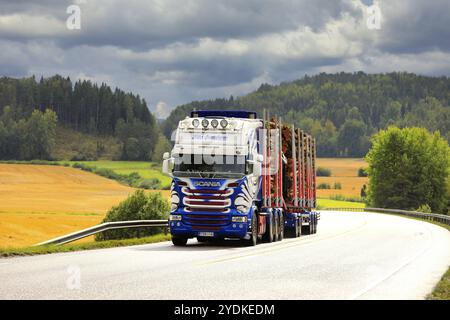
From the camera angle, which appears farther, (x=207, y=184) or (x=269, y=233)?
(x=269, y=233)

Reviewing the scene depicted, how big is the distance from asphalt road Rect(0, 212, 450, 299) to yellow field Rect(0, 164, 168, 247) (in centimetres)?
2088

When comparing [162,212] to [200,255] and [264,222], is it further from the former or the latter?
[200,255]

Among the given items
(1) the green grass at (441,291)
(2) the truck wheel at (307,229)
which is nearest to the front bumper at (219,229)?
(1) the green grass at (441,291)

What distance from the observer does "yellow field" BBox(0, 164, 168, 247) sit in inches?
2106

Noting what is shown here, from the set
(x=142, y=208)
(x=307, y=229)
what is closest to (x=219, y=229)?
(x=307, y=229)

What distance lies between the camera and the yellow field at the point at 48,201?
176ft

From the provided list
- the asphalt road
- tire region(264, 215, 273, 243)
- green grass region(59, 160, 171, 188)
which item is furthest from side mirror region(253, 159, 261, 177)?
green grass region(59, 160, 171, 188)

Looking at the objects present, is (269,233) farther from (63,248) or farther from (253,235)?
(63,248)

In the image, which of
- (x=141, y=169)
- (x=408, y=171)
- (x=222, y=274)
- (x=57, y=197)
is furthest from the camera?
(x=141, y=169)

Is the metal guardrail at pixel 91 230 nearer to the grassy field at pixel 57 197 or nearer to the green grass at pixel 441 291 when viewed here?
the grassy field at pixel 57 197

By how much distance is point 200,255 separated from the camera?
2016cm

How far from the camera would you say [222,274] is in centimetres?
1487

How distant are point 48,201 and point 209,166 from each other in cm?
7668

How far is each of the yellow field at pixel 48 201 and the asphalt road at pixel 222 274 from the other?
20876 millimetres
